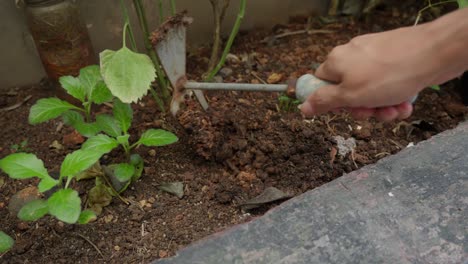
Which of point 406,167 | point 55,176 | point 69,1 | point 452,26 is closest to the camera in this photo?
point 452,26

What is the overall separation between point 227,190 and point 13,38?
2.91ft

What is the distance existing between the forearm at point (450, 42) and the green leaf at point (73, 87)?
0.82 m

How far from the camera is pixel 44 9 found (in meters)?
1.27

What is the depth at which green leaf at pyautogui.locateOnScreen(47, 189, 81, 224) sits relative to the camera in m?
0.86

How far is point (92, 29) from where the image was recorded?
152 centimetres

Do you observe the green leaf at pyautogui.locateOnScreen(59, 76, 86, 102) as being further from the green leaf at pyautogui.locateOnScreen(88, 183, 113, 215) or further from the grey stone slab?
the grey stone slab

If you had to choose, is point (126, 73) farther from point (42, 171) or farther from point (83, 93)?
point (42, 171)

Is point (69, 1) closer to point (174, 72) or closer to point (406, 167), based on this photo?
point (174, 72)

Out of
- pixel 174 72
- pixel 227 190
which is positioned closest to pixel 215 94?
pixel 174 72

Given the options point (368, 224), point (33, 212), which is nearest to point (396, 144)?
point (368, 224)

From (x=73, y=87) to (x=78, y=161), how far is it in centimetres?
28

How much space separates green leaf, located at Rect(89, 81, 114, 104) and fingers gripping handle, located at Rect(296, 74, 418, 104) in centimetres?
51

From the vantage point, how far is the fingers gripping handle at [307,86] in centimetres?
90

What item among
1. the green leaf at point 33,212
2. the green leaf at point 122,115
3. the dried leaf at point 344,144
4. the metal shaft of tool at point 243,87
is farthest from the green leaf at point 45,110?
the dried leaf at point 344,144
